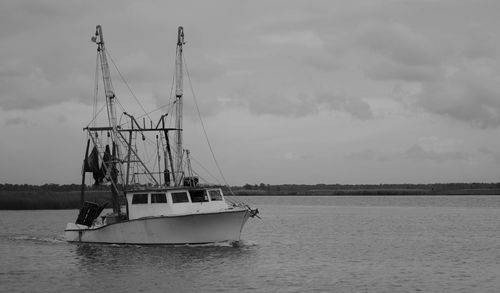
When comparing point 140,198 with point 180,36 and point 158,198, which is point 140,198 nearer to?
point 158,198

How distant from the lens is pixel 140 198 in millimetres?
46562

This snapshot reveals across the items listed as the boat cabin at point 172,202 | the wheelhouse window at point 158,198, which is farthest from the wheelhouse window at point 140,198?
the wheelhouse window at point 158,198

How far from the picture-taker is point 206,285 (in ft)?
111

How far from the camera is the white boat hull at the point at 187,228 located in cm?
4472

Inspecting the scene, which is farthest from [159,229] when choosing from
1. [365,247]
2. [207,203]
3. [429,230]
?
[429,230]

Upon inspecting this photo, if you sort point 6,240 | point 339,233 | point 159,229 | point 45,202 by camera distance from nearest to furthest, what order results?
point 159,229 → point 6,240 → point 339,233 → point 45,202

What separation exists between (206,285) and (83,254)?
1459cm

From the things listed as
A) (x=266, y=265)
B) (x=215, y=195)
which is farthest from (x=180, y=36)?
(x=266, y=265)

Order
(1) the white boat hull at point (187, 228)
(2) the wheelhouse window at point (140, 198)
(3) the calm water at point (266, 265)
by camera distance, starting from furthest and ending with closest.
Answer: (2) the wheelhouse window at point (140, 198)
(1) the white boat hull at point (187, 228)
(3) the calm water at point (266, 265)

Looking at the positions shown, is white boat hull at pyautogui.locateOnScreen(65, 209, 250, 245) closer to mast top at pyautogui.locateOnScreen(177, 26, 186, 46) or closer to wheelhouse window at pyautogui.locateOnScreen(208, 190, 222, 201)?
wheelhouse window at pyautogui.locateOnScreen(208, 190, 222, 201)

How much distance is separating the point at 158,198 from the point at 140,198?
4.43ft

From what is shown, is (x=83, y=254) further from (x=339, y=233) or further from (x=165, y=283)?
(x=339, y=233)

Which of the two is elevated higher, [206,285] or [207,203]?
[207,203]

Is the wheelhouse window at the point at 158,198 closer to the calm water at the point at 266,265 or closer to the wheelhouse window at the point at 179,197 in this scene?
the wheelhouse window at the point at 179,197
